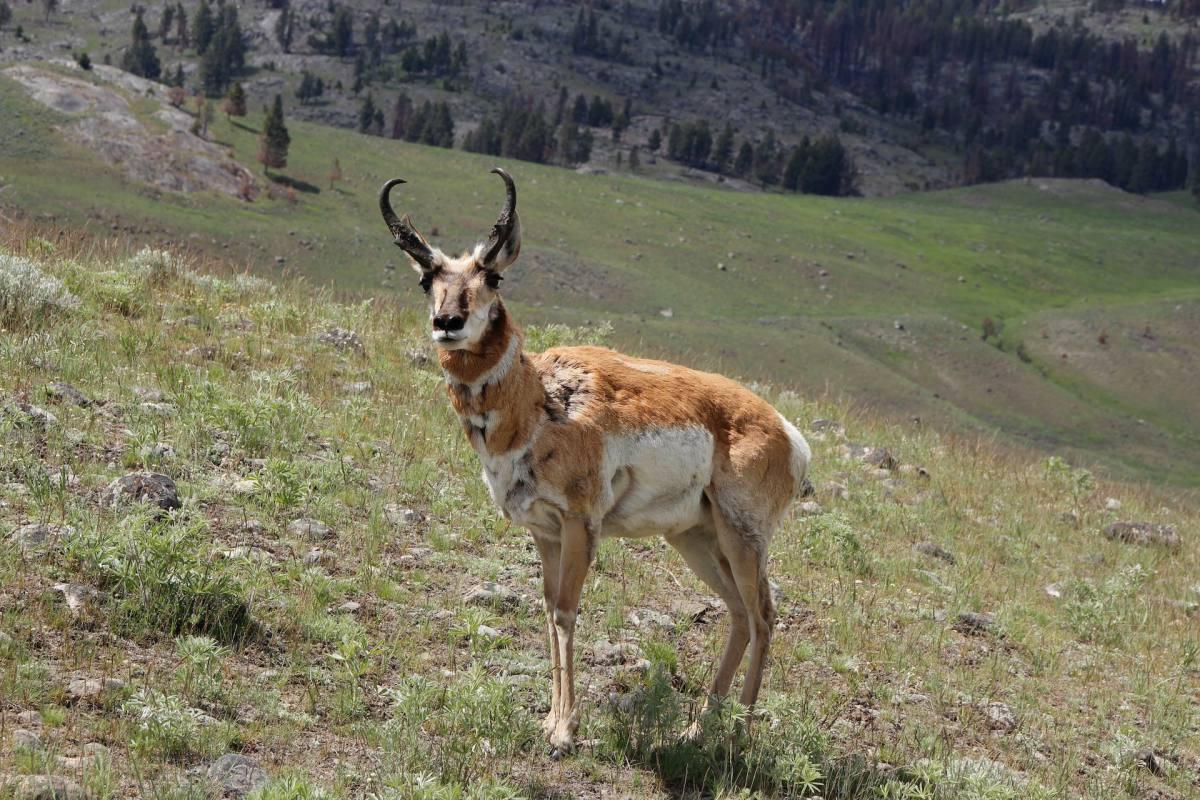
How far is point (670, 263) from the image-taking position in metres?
80.7

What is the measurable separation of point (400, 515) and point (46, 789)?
4.93 m

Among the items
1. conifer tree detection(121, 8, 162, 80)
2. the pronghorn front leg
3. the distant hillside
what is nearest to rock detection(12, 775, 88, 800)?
the pronghorn front leg

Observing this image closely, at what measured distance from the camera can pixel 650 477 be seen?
317 inches

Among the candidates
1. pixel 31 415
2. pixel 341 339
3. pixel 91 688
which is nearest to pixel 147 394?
pixel 31 415

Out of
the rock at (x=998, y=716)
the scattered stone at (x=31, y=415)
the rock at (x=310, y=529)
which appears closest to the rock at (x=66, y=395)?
the scattered stone at (x=31, y=415)

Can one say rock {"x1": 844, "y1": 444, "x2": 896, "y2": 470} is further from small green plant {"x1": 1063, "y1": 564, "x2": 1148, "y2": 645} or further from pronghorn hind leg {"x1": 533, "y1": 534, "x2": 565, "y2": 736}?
pronghorn hind leg {"x1": 533, "y1": 534, "x2": 565, "y2": 736}

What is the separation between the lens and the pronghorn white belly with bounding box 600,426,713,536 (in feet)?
26.3

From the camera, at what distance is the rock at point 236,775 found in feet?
20.7

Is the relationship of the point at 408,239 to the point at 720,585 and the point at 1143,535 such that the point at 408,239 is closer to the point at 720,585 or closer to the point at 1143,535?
the point at 720,585

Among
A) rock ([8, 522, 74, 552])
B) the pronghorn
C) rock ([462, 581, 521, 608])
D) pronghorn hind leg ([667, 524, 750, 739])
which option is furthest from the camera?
rock ([462, 581, 521, 608])

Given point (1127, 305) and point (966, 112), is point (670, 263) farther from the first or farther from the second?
point (966, 112)

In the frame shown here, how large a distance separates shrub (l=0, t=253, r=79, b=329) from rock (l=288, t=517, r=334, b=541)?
192 inches

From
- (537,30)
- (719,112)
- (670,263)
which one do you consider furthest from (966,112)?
(670,263)

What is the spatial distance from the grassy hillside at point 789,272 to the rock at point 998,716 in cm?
3011
